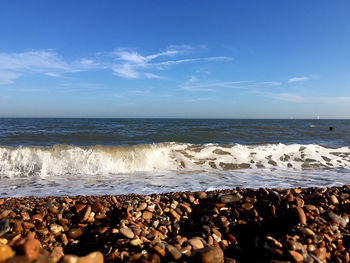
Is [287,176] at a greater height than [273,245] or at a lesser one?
lesser

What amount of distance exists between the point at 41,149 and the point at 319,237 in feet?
32.1

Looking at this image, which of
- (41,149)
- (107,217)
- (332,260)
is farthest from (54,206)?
(41,149)

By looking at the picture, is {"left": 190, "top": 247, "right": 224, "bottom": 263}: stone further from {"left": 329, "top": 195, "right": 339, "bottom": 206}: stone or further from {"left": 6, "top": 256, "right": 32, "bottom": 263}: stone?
{"left": 329, "top": 195, "right": 339, "bottom": 206}: stone

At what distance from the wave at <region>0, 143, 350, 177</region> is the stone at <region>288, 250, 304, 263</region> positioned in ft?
19.9

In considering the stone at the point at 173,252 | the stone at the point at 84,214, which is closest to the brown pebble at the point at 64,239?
the stone at the point at 84,214

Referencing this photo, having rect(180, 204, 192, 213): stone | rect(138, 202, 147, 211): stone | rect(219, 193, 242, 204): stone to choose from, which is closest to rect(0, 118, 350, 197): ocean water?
rect(138, 202, 147, 211): stone

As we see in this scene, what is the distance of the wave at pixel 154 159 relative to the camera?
7.75 meters

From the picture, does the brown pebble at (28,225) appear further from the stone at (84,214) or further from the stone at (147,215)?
the stone at (147,215)

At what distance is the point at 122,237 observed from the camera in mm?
2203

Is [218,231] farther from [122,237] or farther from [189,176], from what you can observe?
[189,176]

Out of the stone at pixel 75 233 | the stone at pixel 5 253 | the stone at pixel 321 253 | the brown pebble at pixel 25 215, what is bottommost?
the stone at pixel 75 233

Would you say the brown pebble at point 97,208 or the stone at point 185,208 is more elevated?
the brown pebble at point 97,208

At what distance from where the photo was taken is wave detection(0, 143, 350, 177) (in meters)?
7.75

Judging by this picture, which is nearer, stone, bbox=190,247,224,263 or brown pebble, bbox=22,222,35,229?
stone, bbox=190,247,224,263
